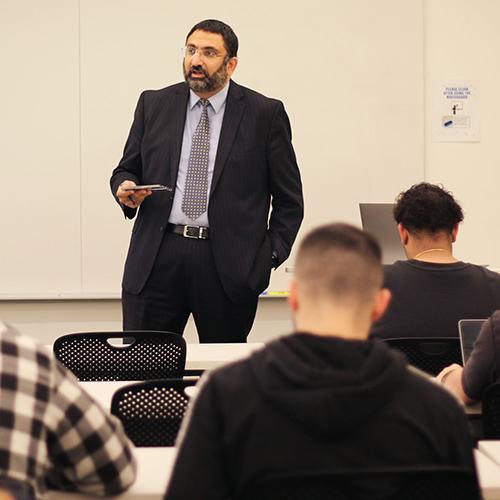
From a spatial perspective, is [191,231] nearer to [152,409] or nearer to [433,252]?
[433,252]

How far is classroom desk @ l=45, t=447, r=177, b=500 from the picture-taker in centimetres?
143

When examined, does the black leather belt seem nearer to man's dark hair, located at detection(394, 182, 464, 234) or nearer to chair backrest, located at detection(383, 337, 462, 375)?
man's dark hair, located at detection(394, 182, 464, 234)

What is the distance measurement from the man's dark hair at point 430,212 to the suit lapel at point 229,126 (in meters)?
0.98

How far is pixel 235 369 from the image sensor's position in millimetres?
1261

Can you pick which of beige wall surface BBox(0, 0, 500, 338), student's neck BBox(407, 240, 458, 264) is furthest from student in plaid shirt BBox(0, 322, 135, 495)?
beige wall surface BBox(0, 0, 500, 338)

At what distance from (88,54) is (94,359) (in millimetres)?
2987

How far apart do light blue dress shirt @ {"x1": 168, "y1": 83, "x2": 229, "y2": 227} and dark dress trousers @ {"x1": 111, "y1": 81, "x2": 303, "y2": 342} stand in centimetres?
3

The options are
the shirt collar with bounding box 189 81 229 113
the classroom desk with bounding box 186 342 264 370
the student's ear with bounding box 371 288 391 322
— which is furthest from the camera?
the shirt collar with bounding box 189 81 229 113

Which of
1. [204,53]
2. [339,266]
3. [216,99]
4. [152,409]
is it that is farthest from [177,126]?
[339,266]

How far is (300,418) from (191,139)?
2698 mm

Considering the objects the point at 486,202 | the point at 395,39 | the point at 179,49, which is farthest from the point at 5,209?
the point at 486,202

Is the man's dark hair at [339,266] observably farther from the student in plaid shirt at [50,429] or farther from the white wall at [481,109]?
the white wall at [481,109]

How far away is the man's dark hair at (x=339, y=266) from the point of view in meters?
1.31

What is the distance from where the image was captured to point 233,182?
147 inches
